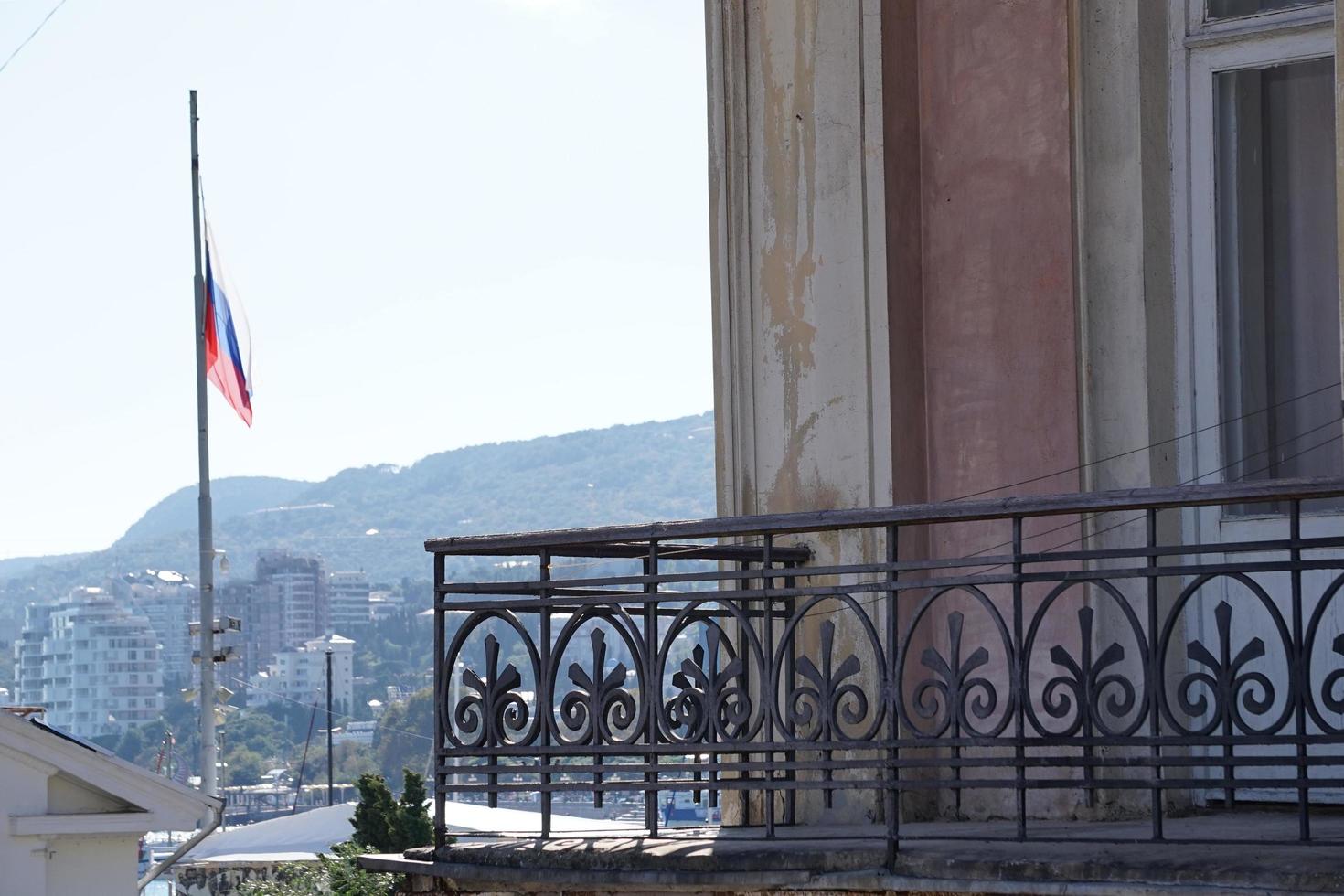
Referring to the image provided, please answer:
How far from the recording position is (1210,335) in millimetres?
6879

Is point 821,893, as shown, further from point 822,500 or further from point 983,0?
point 983,0

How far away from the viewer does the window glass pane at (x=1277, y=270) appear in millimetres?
6805

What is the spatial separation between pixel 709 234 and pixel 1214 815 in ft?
9.92

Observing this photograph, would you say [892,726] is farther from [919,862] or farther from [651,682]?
[651,682]

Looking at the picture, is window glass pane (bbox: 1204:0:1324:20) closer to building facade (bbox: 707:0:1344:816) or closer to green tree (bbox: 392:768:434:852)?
building facade (bbox: 707:0:1344:816)

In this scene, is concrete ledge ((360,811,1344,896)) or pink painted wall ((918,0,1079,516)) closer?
concrete ledge ((360,811,1344,896))

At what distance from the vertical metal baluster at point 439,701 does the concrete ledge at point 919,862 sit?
111 mm

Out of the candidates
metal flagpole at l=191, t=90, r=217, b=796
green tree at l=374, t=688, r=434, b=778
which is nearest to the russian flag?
metal flagpole at l=191, t=90, r=217, b=796

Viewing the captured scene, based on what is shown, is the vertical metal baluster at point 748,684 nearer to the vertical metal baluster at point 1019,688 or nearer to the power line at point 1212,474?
the power line at point 1212,474

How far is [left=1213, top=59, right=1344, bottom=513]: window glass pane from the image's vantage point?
680 centimetres

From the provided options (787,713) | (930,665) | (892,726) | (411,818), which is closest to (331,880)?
(411,818)

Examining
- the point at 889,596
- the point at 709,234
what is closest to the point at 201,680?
the point at 709,234

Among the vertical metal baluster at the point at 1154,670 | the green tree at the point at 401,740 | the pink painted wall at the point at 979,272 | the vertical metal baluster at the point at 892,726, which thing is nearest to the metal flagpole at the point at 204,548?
the pink painted wall at the point at 979,272

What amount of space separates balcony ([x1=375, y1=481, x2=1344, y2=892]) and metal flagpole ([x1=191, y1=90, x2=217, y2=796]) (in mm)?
26470
